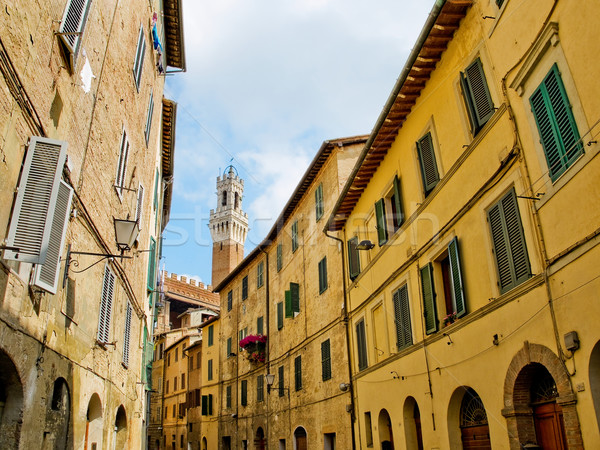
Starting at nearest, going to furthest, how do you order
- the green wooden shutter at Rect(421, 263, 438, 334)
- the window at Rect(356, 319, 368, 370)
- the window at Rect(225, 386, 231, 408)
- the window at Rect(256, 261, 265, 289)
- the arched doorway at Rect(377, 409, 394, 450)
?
the green wooden shutter at Rect(421, 263, 438, 334)
the arched doorway at Rect(377, 409, 394, 450)
the window at Rect(356, 319, 368, 370)
the window at Rect(256, 261, 265, 289)
the window at Rect(225, 386, 231, 408)

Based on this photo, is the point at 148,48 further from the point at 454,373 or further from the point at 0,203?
the point at 454,373

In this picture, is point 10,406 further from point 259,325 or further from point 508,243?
point 259,325

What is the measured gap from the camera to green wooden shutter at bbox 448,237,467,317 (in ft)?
31.9

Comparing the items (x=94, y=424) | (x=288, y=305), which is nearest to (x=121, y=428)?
(x=94, y=424)

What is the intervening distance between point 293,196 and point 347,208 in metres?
6.84

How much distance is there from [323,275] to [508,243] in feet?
40.5

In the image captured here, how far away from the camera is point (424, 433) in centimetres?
1131

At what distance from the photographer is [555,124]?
23.1 feet

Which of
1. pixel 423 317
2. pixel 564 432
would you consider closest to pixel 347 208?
pixel 423 317

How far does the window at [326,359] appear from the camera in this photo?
1898cm

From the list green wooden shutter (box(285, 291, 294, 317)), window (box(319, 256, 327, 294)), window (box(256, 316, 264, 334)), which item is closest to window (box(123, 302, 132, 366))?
window (box(319, 256, 327, 294))

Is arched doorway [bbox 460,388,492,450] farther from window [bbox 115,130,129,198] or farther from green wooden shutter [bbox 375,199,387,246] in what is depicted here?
window [bbox 115,130,129,198]

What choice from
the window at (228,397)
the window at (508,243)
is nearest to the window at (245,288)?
the window at (228,397)

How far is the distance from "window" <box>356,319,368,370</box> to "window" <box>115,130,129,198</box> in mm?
7692
